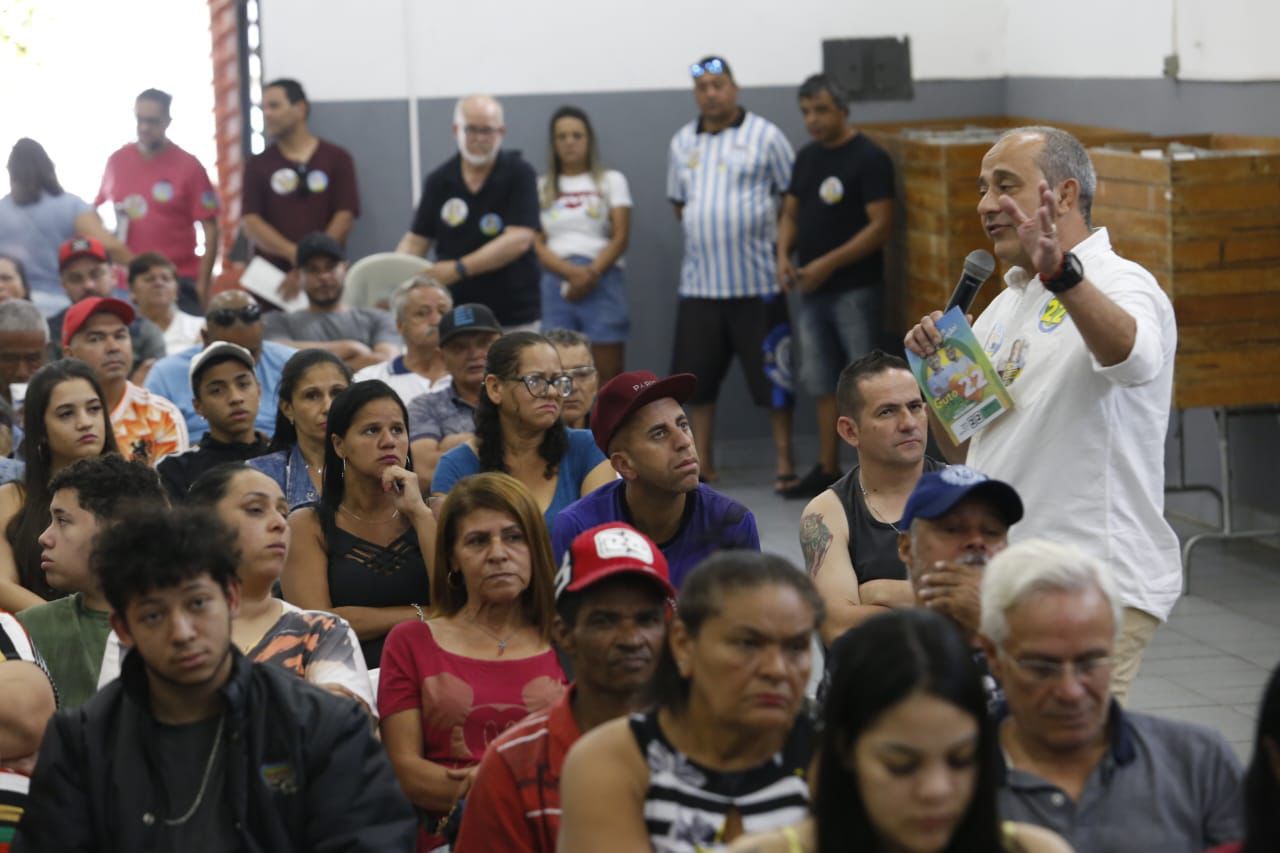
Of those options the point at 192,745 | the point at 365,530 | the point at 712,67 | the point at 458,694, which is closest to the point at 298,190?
the point at 712,67

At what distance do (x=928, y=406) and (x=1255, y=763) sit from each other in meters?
1.76

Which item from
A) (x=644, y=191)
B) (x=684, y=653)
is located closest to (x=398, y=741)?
(x=684, y=653)

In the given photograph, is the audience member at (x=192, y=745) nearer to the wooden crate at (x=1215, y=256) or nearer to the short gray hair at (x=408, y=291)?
the short gray hair at (x=408, y=291)

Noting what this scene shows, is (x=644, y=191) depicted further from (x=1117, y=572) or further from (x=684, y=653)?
(x=684, y=653)

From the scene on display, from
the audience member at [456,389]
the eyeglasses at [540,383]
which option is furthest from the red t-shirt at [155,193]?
the eyeglasses at [540,383]

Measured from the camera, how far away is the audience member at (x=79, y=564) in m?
3.67

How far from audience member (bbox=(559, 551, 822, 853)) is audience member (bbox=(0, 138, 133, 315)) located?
22.5 ft

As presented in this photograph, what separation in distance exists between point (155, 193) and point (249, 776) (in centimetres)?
686

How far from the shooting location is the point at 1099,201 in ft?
23.4

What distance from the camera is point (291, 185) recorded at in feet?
29.2

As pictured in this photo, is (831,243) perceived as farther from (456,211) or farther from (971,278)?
(971,278)

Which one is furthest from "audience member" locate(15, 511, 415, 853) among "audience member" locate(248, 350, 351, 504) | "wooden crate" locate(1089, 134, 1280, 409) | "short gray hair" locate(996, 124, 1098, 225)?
"wooden crate" locate(1089, 134, 1280, 409)

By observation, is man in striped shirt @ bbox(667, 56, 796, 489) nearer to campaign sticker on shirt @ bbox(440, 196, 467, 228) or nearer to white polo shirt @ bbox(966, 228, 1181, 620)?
campaign sticker on shirt @ bbox(440, 196, 467, 228)

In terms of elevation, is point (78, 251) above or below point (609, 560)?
above
